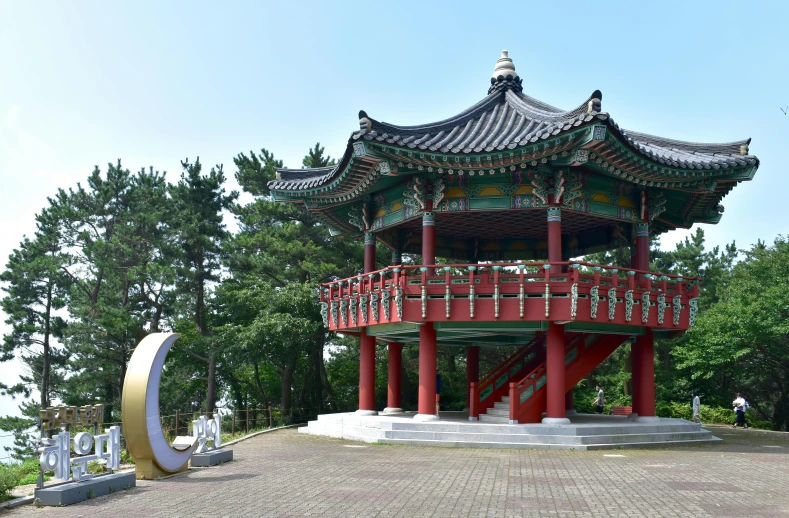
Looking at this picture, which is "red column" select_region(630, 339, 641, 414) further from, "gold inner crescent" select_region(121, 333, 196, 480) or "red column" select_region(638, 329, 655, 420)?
"gold inner crescent" select_region(121, 333, 196, 480)

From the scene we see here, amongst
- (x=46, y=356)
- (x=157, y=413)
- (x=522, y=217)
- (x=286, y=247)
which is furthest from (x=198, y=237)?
(x=157, y=413)

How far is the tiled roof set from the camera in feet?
64.2

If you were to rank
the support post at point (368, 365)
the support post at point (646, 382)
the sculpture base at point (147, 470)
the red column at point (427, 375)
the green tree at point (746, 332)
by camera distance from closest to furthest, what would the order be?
1. the sculpture base at point (147, 470)
2. the red column at point (427, 375)
3. the support post at point (646, 382)
4. the support post at point (368, 365)
5. the green tree at point (746, 332)

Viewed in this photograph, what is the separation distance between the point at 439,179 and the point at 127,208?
32.6 meters

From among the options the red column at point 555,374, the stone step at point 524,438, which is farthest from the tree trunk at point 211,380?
the red column at point 555,374

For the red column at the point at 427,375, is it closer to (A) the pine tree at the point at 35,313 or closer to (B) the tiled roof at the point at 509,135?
(B) the tiled roof at the point at 509,135

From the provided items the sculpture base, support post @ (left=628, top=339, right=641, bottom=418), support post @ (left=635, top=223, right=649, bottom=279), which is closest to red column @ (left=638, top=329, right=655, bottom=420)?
support post @ (left=628, top=339, right=641, bottom=418)

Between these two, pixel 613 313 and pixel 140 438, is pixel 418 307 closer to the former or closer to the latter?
pixel 613 313

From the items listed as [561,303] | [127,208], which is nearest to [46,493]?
[561,303]

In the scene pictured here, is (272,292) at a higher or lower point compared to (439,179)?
lower

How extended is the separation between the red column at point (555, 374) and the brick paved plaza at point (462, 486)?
1929 mm

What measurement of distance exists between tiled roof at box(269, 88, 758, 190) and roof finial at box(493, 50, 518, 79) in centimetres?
71

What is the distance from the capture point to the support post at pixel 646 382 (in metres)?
22.7

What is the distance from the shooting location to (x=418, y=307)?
21.1 meters
